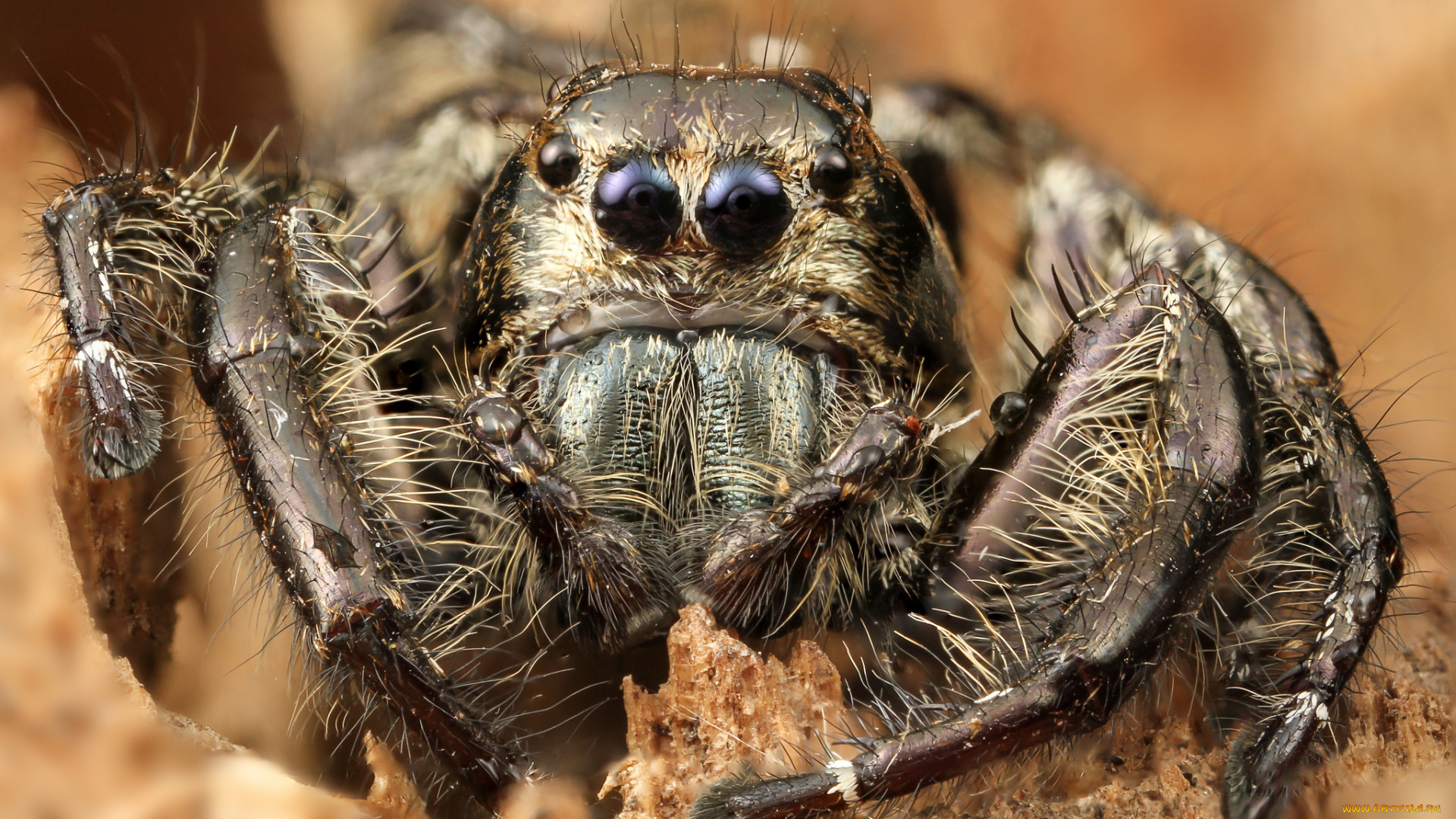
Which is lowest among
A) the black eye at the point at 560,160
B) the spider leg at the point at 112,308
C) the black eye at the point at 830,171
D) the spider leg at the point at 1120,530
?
the spider leg at the point at 1120,530

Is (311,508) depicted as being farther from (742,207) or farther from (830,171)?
(830,171)

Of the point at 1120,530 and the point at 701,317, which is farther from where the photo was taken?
the point at 701,317

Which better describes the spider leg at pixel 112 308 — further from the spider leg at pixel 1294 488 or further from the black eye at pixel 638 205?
the spider leg at pixel 1294 488

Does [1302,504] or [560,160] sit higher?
[560,160]

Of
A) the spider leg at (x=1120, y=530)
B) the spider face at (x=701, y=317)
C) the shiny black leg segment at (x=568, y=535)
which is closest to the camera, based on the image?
the spider leg at (x=1120, y=530)

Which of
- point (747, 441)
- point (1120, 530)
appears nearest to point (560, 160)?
point (747, 441)

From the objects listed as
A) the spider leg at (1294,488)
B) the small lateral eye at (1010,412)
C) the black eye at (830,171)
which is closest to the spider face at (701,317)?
the black eye at (830,171)

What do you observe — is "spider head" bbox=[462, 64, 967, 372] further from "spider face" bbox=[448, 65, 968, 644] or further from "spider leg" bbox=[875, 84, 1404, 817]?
"spider leg" bbox=[875, 84, 1404, 817]
